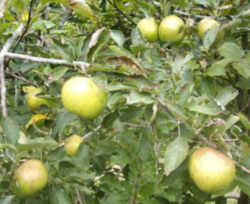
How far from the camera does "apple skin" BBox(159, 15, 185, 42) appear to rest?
1.72 metres

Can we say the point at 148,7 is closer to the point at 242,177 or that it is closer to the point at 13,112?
the point at 13,112

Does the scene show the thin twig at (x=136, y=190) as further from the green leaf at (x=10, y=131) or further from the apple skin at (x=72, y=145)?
the green leaf at (x=10, y=131)

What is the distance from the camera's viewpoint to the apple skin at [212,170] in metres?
1.05

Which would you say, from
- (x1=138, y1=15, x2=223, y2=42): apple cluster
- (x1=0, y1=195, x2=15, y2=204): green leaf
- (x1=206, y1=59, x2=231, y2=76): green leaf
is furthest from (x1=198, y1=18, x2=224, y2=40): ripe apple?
(x1=0, y1=195, x2=15, y2=204): green leaf

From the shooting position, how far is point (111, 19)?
216 cm

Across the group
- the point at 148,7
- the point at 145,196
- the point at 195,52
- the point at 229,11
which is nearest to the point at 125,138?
the point at 145,196

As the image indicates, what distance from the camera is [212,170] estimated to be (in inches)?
41.8

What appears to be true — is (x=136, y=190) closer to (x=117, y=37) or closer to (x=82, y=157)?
(x=82, y=157)

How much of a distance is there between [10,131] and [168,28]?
38.1 inches

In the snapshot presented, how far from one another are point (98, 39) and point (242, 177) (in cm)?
67

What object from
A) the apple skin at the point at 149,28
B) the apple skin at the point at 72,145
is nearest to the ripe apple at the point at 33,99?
the apple skin at the point at 72,145

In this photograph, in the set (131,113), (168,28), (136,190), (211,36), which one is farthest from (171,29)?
(136,190)

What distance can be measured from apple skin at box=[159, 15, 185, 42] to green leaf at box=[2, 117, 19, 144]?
3.06 feet

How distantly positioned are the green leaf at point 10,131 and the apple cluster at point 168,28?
82 centimetres
